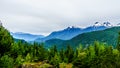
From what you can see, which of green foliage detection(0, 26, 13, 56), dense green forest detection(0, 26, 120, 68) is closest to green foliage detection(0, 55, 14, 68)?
dense green forest detection(0, 26, 120, 68)

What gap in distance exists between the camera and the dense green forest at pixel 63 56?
36.6m

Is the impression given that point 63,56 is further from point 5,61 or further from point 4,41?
point 5,61

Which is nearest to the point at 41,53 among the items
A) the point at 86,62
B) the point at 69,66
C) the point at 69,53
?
the point at 69,53

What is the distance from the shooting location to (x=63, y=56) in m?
145

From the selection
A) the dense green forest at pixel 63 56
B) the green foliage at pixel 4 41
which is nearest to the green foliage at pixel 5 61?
the dense green forest at pixel 63 56

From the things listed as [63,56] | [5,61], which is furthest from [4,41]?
[63,56]

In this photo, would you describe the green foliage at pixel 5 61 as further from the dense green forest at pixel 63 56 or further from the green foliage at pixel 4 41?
the green foliage at pixel 4 41

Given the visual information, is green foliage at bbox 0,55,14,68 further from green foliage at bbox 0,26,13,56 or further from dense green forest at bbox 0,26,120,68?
green foliage at bbox 0,26,13,56

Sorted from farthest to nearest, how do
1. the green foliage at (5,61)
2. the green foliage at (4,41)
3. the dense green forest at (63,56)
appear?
the dense green forest at (63,56) → the green foliage at (4,41) → the green foliage at (5,61)

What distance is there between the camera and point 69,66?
12812cm

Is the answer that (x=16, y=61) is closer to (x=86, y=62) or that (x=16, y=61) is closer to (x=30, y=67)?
(x=86, y=62)

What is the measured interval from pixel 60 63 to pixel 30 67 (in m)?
13.1

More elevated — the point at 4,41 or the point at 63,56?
the point at 63,56

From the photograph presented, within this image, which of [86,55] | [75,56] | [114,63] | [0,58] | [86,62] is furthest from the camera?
[75,56]
